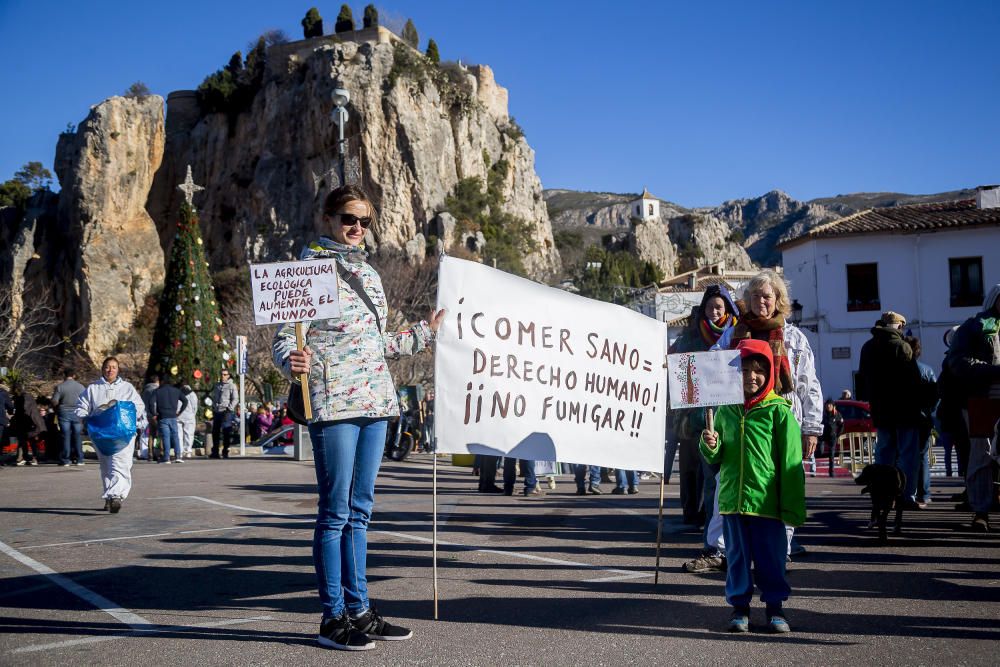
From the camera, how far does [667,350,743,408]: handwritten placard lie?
4918mm

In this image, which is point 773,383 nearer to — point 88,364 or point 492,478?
point 492,478

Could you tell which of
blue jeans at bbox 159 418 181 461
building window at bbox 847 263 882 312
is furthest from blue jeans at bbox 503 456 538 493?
building window at bbox 847 263 882 312

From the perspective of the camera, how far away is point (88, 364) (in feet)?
217

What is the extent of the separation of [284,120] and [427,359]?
42158 mm

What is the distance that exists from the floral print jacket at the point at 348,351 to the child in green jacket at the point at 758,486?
1.73m

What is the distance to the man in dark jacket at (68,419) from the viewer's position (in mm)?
19547

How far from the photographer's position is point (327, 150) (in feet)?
248

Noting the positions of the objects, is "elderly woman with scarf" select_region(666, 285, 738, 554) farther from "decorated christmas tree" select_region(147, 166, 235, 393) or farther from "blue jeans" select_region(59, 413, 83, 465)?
"decorated christmas tree" select_region(147, 166, 235, 393)

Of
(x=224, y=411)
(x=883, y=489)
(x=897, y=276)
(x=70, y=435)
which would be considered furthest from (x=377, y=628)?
(x=897, y=276)

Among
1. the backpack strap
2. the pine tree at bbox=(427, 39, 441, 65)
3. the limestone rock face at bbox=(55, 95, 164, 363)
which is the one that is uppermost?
the pine tree at bbox=(427, 39, 441, 65)

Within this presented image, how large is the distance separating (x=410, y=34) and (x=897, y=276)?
183 ft

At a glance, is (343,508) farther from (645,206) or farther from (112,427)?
(645,206)

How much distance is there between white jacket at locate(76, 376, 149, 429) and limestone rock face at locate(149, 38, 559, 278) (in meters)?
59.3

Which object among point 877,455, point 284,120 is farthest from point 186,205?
point 284,120
